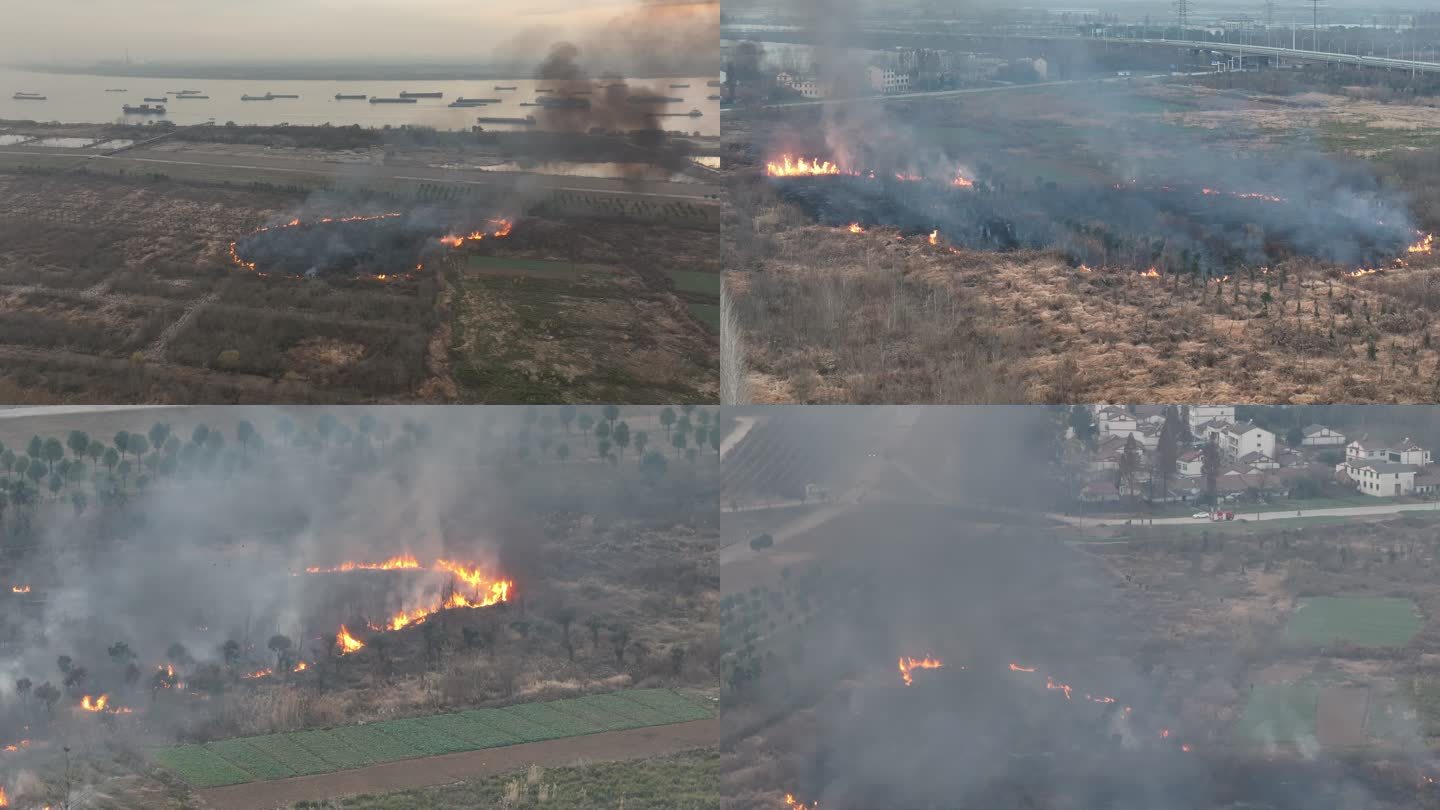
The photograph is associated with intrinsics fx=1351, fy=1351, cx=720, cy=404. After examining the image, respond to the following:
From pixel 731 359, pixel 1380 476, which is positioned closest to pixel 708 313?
pixel 731 359

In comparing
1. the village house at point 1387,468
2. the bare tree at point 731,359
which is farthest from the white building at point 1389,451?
the bare tree at point 731,359

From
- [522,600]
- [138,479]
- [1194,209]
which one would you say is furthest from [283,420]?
[1194,209]

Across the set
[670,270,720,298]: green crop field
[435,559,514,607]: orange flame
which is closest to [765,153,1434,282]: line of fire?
[670,270,720,298]: green crop field

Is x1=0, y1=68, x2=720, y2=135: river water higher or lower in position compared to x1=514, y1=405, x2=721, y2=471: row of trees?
higher

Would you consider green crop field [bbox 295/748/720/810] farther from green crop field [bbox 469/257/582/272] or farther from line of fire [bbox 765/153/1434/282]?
green crop field [bbox 469/257/582/272]

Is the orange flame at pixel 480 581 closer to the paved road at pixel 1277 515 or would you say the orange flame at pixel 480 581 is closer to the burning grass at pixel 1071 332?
the burning grass at pixel 1071 332

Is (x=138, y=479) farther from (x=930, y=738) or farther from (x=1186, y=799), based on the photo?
(x=1186, y=799)
